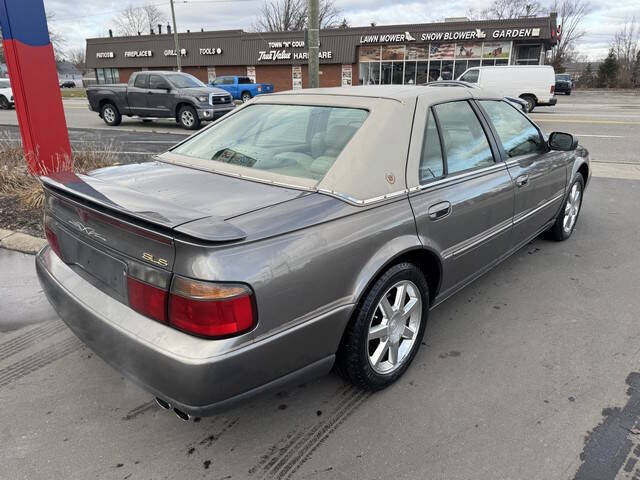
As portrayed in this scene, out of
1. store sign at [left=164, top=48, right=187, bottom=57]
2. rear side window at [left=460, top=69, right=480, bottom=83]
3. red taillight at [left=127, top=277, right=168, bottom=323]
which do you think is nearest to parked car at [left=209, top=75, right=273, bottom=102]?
rear side window at [left=460, top=69, right=480, bottom=83]

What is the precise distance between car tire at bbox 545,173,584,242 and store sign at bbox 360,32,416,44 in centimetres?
3224

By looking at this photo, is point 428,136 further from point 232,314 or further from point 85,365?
point 85,365

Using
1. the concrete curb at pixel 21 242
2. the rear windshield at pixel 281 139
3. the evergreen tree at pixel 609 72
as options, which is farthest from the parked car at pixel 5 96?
the evergreen tree at pixel 609 72

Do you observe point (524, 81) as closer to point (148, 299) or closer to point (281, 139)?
point (281, 139)

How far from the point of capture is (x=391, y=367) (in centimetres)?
268

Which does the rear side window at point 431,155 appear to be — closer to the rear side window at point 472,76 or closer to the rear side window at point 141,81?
the rear side window at point 141,81

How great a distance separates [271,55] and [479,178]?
38339 mm

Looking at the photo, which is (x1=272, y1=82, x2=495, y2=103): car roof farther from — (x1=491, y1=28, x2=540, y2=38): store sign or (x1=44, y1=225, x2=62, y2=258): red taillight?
(x1=491, y1=28, x2=540, y2=38): store sign

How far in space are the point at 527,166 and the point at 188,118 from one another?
1252 cm

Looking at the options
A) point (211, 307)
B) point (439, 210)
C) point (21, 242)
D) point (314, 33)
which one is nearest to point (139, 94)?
point (314, 33)

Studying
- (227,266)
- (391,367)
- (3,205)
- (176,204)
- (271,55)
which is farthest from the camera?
(271,55)

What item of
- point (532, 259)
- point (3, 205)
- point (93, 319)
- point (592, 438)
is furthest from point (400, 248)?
point (3, 205)

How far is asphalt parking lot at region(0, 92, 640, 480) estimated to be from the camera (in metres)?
2.14

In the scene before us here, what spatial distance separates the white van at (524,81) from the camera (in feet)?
68.0
